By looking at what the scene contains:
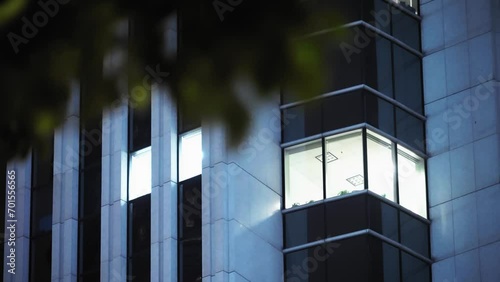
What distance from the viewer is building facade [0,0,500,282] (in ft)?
98.5

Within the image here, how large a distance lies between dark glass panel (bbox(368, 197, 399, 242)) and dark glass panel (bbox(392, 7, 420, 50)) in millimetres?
4600

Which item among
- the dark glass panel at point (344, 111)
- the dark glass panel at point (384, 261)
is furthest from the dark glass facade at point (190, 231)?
the dark glass panel at point (384, 261)

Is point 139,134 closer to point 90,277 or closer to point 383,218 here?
point 90,277

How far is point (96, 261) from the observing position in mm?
33000

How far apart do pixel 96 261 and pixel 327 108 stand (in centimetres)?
668

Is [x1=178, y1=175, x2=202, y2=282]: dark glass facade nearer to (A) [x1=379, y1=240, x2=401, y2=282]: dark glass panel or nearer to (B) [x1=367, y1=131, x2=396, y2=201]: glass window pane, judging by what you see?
(B) [x1=367, y1=131, x2=396, y2=201]: glass window pane

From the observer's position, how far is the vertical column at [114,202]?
3191 cm

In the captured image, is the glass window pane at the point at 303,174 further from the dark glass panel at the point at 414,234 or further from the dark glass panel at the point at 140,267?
the dark glass panel at the point at 140,267

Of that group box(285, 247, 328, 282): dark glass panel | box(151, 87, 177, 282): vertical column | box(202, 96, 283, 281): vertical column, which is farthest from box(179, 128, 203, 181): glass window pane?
box(285, 247, 328, 282): dark glass panel

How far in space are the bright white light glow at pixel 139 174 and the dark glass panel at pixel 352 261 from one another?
4.74m

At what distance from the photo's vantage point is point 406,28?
3334 cm

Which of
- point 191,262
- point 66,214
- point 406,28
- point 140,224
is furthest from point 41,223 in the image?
point 406,28

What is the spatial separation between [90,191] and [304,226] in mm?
5892

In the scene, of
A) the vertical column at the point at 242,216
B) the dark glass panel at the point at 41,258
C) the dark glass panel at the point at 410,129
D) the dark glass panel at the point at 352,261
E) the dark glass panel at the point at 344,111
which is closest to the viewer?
the dark glass panel at the point at 352,261
